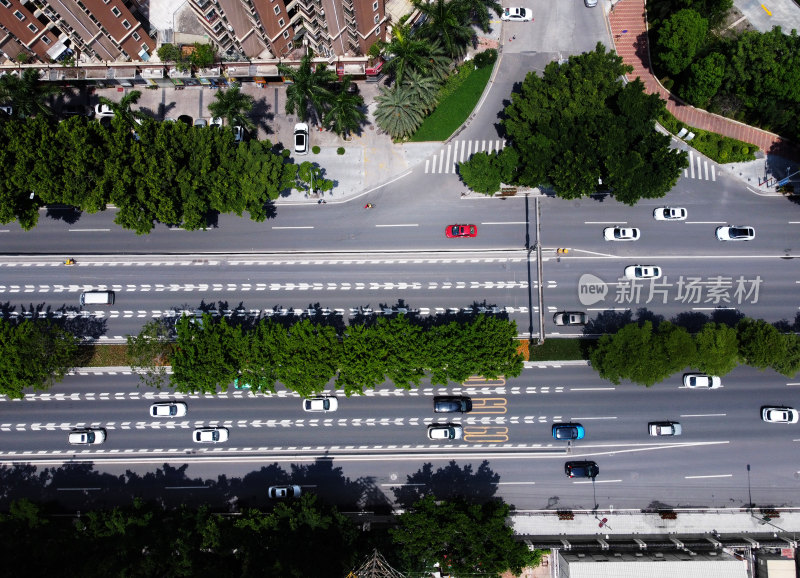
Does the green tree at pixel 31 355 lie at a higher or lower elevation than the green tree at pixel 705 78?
lower

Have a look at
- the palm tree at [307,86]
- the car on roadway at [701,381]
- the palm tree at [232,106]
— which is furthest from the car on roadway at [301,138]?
the car on roadway at [701,381]

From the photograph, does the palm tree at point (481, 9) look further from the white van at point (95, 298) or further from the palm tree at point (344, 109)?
the white van at point (95, 298)

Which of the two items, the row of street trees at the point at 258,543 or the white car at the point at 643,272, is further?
the white car at the point at 643,272

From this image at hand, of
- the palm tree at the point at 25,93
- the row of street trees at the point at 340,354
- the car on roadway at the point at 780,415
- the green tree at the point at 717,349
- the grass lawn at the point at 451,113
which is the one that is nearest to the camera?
the row of street trees at the point at 340,354

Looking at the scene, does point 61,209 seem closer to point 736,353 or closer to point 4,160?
point 4,160

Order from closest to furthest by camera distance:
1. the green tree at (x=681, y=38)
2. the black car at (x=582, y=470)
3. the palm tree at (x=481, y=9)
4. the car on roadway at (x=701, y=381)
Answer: the palm tree at (x=481, y=9) < the green tree at (x=681, y=38) < the black car at (x=582, y=470) < the car on roadway at (x=701, y=381)

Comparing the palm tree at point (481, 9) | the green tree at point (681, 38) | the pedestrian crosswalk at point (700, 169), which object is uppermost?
the palm tree at point (481, 9)

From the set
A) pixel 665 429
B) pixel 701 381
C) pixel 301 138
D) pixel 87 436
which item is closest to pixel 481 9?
pixel 301 138

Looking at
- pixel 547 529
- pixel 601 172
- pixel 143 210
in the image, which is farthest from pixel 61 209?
pixel 547 529
